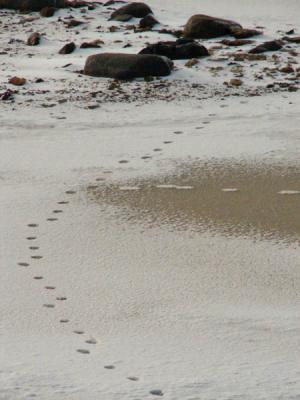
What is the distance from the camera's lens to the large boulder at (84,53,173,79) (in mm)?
11078

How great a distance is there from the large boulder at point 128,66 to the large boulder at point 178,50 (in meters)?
0.46

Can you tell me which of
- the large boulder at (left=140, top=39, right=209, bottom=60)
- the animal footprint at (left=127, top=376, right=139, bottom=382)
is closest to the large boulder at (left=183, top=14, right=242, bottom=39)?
the large boulder at (left=140, top=39, right=209, bottom=60)

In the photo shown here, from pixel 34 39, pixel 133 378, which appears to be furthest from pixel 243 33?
pixel 133 378

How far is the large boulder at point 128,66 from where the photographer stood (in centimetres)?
1108

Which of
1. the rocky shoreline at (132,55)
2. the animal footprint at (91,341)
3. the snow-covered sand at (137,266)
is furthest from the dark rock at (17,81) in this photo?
the animal footprint at (91,341)

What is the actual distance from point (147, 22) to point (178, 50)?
1.69 m

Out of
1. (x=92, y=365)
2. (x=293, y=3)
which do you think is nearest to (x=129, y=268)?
(x=92, y=365)

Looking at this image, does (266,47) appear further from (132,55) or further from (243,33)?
(132,55)

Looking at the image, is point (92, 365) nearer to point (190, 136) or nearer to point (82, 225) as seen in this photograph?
point (82, 225)

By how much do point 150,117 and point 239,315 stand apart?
4.60 metres

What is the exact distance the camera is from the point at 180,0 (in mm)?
15430

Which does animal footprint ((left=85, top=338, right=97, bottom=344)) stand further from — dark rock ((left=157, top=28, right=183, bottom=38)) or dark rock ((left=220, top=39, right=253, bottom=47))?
dark rock ((left=157, top=28, right=183, bottom=38))

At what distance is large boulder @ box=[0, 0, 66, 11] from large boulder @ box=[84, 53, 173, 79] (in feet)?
10.3

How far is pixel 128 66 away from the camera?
1109cm
